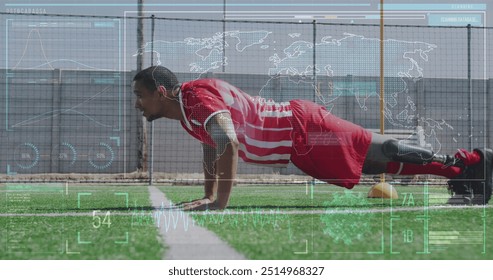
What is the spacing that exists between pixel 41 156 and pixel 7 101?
57 centimetres

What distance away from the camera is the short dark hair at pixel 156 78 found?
362cm

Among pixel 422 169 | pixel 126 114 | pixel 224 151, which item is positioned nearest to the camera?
pixel 224 151

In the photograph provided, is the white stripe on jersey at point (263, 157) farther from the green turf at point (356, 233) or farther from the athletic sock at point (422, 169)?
the athletic sock at point (422, 169)

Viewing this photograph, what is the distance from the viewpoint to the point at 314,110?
4.10 metres

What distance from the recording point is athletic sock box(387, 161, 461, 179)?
423 centimetres

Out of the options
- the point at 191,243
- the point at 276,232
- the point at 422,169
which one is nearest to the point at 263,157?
the point at 422,169

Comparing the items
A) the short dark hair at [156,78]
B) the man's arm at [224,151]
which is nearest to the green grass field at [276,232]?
the man's arm at [224,151]

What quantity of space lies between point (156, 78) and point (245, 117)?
53 cm

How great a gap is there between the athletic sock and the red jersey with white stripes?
28.2 inches

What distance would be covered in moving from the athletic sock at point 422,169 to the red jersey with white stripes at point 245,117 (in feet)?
2.35

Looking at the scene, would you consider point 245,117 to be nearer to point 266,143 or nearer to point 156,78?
point 266,143

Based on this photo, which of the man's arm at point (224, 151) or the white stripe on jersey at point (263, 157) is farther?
the white stripe on jersey at point (263, 157)

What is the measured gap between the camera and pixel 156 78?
11.9 feet
